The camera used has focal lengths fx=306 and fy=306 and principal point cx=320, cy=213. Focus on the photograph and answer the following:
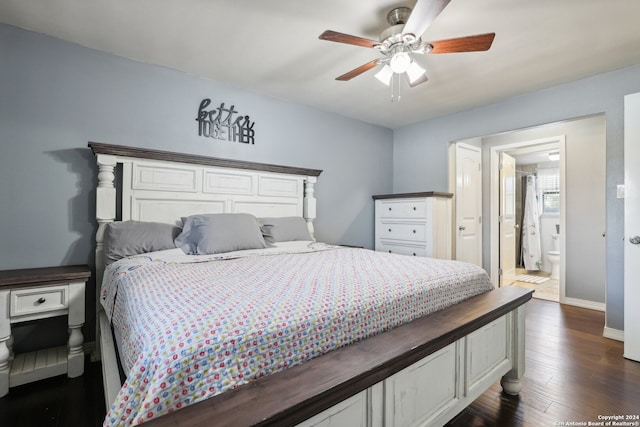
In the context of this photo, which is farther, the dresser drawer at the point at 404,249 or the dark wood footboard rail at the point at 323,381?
the dresser drawer at the point at 404,249

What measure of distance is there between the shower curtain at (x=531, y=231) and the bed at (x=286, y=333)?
181 inches

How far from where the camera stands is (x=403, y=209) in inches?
152

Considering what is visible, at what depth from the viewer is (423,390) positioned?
1.21 metres

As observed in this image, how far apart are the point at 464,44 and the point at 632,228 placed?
73.7 inches

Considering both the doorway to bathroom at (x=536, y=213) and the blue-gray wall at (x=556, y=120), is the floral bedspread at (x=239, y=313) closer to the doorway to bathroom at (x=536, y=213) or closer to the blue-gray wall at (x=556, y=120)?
the blue-gray wall at (x=556, y=120)

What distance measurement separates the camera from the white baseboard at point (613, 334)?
254 cm

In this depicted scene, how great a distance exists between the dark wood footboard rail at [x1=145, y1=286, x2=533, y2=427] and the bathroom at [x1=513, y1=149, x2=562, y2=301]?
5.14 metres

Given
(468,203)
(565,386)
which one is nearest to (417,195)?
(468,203)

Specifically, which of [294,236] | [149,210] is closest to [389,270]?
[294,236]

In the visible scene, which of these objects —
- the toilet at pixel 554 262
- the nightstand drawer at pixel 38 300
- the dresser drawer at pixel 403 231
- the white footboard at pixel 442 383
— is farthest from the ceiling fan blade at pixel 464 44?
the toilet at pixel 554 262

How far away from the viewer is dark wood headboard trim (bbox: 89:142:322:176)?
2.23 meters

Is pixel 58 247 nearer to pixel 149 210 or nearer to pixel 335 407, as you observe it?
pixel 149 210

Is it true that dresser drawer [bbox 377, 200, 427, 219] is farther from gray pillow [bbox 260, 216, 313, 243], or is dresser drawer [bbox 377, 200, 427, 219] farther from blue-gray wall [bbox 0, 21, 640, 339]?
gray pillow [bbox 260, 216, 313, 243]

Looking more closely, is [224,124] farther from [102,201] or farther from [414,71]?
[414,71]
